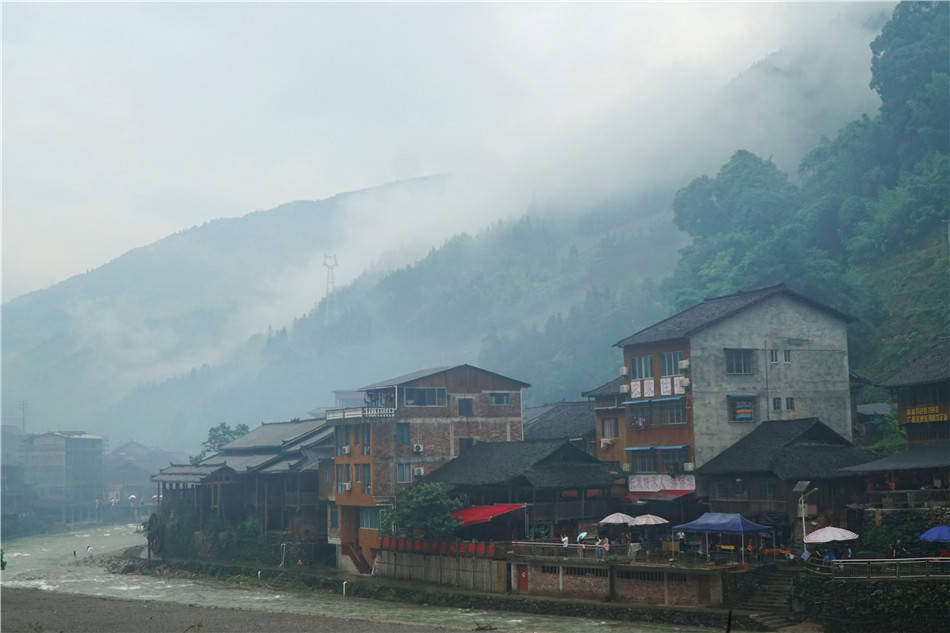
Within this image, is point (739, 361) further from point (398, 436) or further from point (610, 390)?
point (398, 436)

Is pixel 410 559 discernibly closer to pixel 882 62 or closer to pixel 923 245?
pixel 923 245

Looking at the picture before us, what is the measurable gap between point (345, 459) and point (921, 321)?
1799 inches

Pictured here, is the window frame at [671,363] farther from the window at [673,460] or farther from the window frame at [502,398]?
the window frame at [502,398]

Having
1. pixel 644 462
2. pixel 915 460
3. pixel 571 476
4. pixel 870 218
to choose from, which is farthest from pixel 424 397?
pixel 870 218

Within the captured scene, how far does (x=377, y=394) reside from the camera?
6606cm

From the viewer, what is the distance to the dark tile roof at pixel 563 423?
7194 cm

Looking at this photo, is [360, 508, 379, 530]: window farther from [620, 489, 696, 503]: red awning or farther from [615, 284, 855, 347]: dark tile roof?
[615, 284, 855, 347]: dark tile roof

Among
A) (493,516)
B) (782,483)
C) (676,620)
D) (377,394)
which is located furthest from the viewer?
(377,394)

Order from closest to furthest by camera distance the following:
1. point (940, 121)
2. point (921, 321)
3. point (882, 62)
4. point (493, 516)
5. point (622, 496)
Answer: point (493, 516), point (622, 496), point (921, 321), point (940, 121), point (882, 62)

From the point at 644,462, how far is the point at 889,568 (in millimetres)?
24471

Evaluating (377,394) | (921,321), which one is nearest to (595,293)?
(921,321)

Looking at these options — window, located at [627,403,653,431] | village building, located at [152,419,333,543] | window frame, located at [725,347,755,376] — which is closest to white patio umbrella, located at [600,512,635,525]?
window, located at [627,403,653,431]

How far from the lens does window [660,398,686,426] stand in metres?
58.8

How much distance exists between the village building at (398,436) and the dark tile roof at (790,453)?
17.3 m
